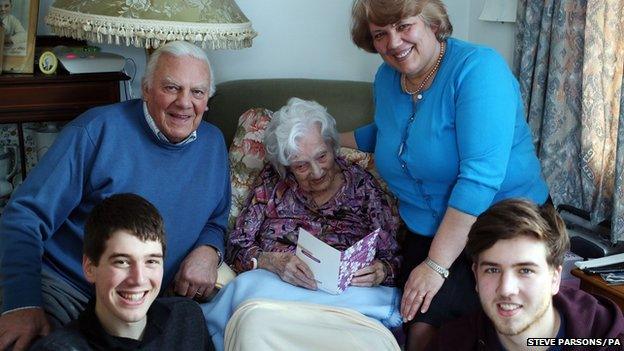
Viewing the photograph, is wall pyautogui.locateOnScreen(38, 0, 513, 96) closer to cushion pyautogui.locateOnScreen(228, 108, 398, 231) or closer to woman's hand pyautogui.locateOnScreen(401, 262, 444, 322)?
cushion pyautogui.locateOnScreen(228, 108, 398, 231)

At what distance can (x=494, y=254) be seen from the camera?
150 centimetres

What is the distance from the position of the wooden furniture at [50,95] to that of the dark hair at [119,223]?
1017mm

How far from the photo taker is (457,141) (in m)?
1.91

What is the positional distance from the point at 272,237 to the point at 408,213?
42cm

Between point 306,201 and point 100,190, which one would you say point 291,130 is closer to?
point 306,201

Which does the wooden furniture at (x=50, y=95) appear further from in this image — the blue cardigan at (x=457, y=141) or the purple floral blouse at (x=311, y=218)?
the blue cardigan at (x=457, y=141)

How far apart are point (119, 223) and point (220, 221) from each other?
0.70 meters

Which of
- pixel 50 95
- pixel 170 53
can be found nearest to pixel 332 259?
pixel 170 53

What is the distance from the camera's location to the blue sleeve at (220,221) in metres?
2.15

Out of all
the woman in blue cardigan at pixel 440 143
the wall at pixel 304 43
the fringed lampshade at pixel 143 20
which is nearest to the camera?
the woman in blue cardigan at pixel 440 143

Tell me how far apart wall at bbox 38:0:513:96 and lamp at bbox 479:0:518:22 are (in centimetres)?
9

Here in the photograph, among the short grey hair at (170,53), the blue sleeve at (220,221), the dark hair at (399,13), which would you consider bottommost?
the blue sleeve at (220,221)

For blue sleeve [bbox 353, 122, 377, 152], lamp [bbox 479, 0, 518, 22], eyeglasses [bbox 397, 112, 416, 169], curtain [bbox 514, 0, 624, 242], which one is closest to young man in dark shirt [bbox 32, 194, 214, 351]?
eyeglasses [bbox 397, 112, 416, 169]

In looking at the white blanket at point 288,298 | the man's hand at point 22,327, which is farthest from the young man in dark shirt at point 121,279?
the white blanket at point 288,298
